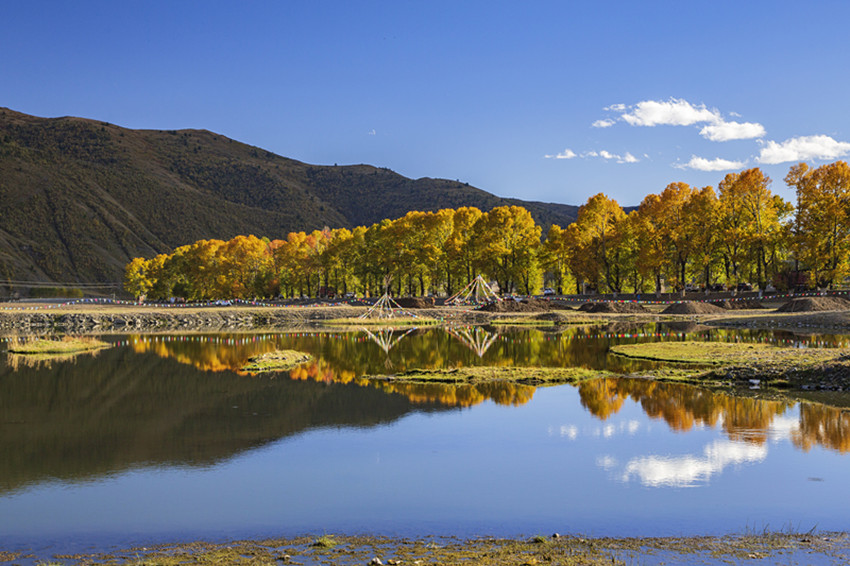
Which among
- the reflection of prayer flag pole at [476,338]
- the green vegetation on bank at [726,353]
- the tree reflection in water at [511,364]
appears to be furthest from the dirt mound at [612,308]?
the green vegetation on bank at [726,353]

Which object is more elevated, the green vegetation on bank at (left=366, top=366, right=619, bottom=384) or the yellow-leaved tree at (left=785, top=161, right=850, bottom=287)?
the yellow-leaved tree at (left=785, top=161, right=850, bottom=287)

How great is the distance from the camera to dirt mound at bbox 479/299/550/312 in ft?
249

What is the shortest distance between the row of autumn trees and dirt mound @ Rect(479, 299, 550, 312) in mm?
13447

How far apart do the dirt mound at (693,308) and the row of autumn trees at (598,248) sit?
9371 mm

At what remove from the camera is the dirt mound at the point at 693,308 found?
213 ft

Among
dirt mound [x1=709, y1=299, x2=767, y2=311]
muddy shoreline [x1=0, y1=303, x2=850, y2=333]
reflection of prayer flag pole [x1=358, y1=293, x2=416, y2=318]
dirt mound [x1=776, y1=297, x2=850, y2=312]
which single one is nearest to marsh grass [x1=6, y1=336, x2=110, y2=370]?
muddy shoreline [x1=0, y1=303, x2=850, y2=333]

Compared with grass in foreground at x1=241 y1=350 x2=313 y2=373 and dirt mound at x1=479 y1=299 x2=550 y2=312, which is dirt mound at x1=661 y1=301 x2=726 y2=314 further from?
grass in foreground at x1=241 y1=350 x2=313 y2=373

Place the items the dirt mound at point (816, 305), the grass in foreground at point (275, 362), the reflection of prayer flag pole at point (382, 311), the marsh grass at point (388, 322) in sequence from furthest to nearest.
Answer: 1. the reflection of prayer flag pole at point (382, 311)
2. the marsh grass at point (388, 322)
3. the dirt mound at point (816, 305)
4. the grass in foreground at point (275, 362)

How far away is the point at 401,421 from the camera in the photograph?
2000cm

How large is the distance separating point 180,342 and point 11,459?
1340 inches

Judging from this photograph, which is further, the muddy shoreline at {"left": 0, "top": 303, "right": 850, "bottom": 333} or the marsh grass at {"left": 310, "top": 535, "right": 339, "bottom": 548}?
the muddy shoreline at {"left": 0, "top": 303, "right": 850, "bottom": 333}

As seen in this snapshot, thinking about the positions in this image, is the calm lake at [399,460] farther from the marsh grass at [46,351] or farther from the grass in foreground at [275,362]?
the marsh grass at [46,351]

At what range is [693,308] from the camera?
65.0m

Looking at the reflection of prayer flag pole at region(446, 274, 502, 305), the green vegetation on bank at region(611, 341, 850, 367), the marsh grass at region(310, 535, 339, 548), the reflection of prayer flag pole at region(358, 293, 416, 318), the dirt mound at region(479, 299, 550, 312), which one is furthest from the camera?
the reflection of prayer flag pole at region(446, 274, 502, 305)
